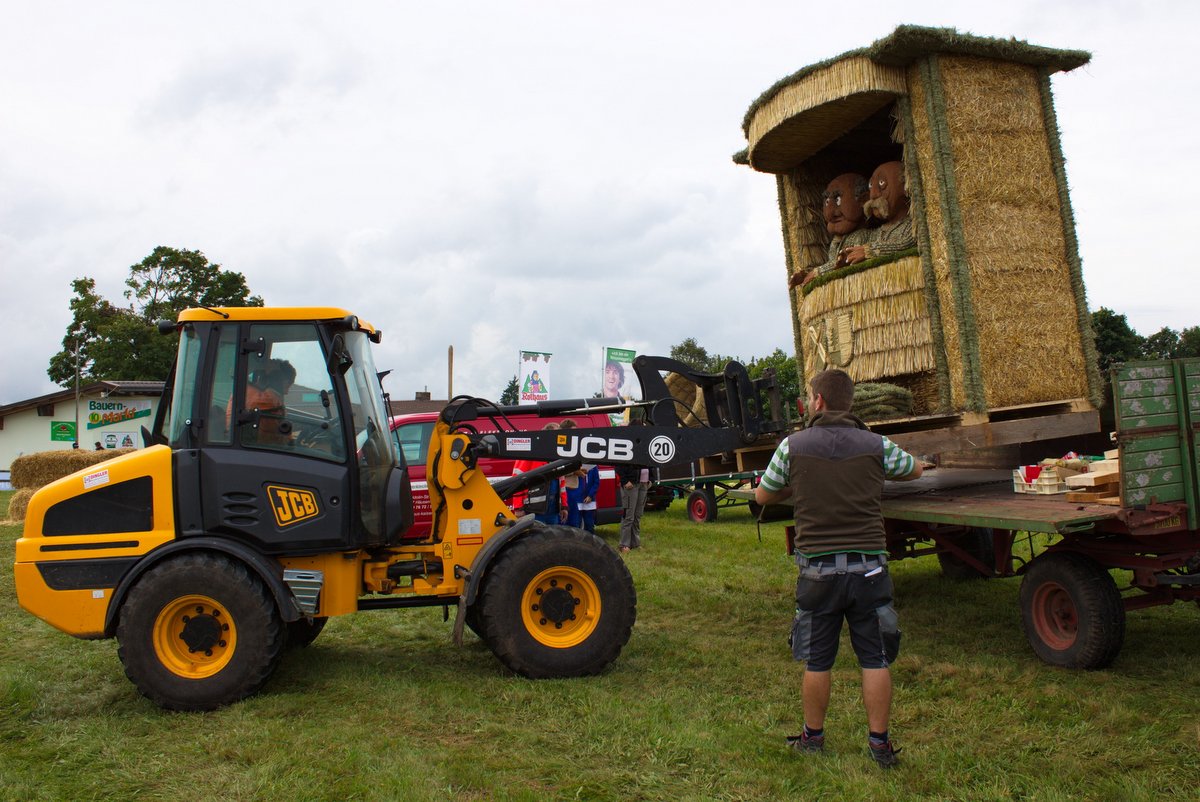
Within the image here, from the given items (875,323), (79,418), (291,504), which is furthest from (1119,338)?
(79,418)

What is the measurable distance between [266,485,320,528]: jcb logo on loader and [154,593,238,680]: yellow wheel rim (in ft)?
1.95

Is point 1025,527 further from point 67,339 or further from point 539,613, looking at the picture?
point 67,339

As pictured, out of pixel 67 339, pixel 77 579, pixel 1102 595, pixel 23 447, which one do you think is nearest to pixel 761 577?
pixel 1102 595

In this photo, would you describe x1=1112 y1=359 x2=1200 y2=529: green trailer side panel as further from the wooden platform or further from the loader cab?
the loader cab

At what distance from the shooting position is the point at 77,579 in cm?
517

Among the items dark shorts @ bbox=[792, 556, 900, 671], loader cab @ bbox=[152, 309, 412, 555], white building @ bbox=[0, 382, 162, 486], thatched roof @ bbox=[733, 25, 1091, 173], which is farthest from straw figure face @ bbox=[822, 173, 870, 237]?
white building @ bbox=[0, 382, 162, 486]

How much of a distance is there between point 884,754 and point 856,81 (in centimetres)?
469

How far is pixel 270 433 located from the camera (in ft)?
17.9

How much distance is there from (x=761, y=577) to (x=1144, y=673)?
165 inches

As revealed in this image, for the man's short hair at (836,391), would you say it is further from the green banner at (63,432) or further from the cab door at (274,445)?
the green banner at (63,432)

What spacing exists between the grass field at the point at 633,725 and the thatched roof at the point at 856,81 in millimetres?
3920

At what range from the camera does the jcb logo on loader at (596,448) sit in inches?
237

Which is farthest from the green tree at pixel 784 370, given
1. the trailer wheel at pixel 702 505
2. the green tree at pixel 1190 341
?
the green tree at pixel 1190 341

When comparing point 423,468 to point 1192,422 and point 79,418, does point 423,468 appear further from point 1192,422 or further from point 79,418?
point 79,418
